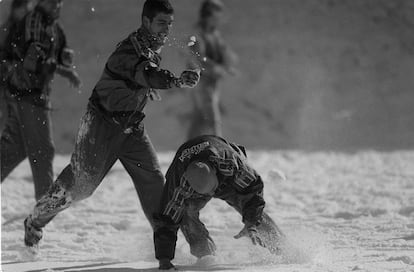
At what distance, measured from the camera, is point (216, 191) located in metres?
4.52

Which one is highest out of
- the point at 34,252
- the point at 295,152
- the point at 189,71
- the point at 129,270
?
the point at 189,71

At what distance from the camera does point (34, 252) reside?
5004 millimetres

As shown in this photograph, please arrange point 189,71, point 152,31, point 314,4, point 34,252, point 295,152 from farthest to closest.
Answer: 1. point 314,4
2. point 295,152
3. point 34,252
4. point 152,31
5. point 189,71

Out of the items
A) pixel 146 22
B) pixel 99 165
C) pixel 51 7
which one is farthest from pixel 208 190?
pixel 51 7

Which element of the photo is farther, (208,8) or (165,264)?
(208,8)

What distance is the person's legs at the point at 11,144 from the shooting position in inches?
235

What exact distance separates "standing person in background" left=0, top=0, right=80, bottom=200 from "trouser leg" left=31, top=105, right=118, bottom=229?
0.97 meters

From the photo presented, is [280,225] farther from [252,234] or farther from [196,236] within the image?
[252,234]

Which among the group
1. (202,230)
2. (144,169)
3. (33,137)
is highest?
(144,169)

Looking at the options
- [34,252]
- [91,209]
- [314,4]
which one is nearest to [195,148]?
[34,252]

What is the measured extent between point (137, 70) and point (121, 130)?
1.47 feet

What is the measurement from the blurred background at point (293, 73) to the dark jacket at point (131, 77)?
6234mm

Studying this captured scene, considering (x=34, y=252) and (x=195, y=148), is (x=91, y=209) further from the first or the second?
(x=195, y=148)

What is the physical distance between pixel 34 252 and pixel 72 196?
15.7 inches
